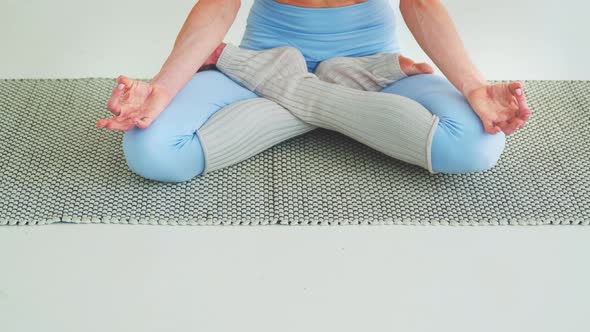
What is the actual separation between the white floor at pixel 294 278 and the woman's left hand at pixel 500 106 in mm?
202

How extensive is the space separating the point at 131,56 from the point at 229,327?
46.0 inches

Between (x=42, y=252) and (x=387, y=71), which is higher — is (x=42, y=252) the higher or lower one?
the lower one

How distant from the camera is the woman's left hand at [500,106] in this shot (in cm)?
166

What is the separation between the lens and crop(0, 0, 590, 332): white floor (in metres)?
1.44

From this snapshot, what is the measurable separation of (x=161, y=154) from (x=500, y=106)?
67 centimetres

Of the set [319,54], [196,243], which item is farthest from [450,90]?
[196,243]

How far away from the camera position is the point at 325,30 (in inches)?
78.9

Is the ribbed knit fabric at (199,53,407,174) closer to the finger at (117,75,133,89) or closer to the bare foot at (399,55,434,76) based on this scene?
the bare foot at (399,55,434,76)

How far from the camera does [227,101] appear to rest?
6.18 feet

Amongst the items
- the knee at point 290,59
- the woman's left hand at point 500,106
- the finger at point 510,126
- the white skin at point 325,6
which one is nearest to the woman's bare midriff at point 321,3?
the white skin at point 325,6

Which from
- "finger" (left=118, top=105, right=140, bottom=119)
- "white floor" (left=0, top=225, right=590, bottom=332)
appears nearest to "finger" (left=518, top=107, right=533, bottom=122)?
"white floor" (left=0, top=225, right=590, bottom=332)

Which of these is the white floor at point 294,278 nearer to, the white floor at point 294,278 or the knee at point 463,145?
the white floor at point 294,278

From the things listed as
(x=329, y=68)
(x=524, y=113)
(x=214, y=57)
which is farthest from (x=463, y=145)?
(x=214, y=57)

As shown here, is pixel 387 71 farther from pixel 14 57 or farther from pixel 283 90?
pixel 14 57
